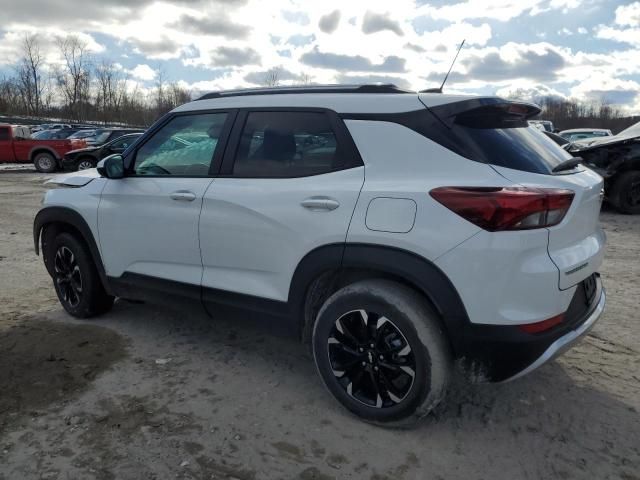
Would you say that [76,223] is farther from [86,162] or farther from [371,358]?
[86,162]

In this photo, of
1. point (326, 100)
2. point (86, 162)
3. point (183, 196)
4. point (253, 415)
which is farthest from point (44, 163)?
point (253, 415)

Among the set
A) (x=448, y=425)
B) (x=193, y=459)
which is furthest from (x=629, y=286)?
(x=193, y=459)

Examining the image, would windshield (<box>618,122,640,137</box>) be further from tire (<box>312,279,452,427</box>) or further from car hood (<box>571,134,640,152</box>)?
tire (<box>312,279,452,427</box>)

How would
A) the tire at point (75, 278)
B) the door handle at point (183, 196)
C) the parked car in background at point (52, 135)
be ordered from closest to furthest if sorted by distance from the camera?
the door handle at point (183, 196) < the tire at point (75, 278) < the parked car in background at point (52, 135)

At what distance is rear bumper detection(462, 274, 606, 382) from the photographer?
8.14 ft

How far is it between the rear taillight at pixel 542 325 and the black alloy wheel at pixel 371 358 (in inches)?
22.3

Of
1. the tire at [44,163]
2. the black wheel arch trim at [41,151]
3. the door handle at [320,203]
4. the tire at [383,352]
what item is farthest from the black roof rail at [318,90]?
the tire at [44,163]

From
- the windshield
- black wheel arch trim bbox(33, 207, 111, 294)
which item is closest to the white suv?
black wheel arch trim bbox(33, 207, 111, 294)

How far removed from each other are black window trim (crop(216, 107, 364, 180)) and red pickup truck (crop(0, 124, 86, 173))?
19.0m

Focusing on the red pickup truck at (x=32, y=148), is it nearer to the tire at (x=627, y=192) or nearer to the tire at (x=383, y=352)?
the tire at (x=627, y=192)

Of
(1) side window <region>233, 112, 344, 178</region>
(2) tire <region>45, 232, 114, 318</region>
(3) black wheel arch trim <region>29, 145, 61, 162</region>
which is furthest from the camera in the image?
(3) black wheel arch trim <region>29, 145, 61, 162</region>

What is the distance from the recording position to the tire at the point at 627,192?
29.5 ft

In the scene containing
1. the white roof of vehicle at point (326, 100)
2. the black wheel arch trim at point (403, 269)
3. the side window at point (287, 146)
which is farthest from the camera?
the side window at point (287, 146)

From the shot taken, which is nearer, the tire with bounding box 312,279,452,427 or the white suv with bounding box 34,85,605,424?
the white suv with bounding box 34,85,605,424
